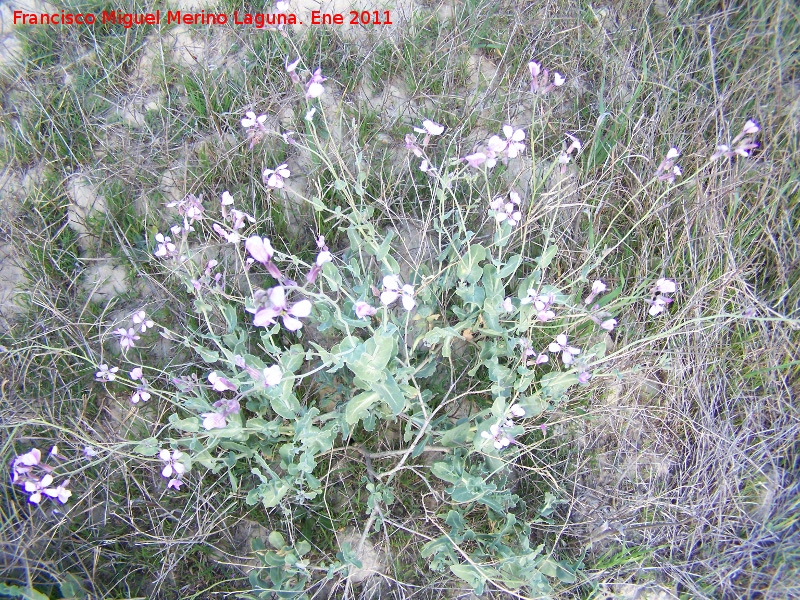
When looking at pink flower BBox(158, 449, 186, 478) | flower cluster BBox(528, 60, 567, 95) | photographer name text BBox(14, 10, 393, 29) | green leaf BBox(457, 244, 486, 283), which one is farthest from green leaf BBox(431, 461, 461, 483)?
photographer name text BBox(14, 10, 393, 29)

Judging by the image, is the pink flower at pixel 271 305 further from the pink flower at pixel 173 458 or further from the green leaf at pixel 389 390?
the pink flower at pixel 173 458

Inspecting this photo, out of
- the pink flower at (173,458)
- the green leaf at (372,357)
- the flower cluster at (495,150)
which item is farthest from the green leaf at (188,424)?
the flower cluster at (495,150)

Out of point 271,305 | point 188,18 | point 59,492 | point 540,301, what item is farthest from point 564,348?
point 188,18

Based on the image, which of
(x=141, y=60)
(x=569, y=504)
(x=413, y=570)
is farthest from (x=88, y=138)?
(x=569, y=504)

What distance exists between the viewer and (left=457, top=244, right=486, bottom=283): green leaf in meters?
2.01

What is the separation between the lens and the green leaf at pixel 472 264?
201 centimetres

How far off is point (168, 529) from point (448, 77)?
2524 mm

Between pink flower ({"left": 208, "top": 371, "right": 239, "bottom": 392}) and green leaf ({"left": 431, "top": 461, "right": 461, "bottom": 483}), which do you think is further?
green leaf ({"left": 431, "top": 461, "right": 461, "bottom": 483})

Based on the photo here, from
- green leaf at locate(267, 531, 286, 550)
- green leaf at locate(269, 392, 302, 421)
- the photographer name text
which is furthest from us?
the photographer name text

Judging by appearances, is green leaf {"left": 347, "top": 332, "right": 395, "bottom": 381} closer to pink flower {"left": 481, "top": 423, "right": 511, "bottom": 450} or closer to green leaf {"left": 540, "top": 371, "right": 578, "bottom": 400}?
pink flower {"left": 481, "top": 423, "right": 511, "bottom": 450}

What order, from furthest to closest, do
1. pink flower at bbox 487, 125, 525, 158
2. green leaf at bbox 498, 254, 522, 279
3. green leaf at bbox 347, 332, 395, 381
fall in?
green leaf at bbox 498, 254, 522, 279 → pink flower at bbox 487, 125, 525, 158 → green leaf at bbox 347, 332, 395, 381

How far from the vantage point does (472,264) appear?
79.9 inches

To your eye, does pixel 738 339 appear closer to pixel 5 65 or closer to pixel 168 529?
pixel 168 529

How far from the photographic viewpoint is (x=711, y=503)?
95.0 inches
